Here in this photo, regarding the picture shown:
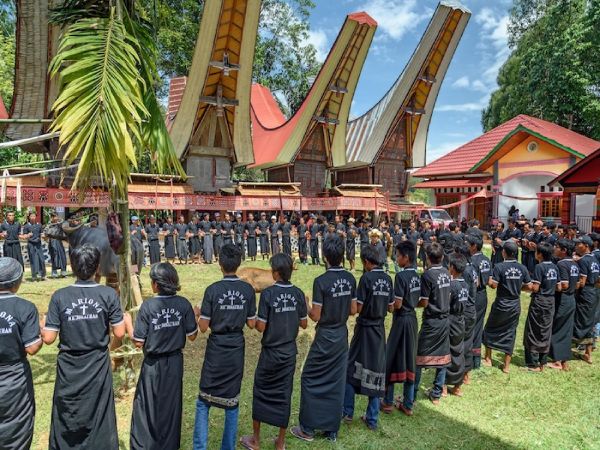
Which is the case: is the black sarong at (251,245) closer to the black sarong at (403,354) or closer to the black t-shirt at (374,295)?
the black sarong at (403,354)

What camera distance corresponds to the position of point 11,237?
11797 mm

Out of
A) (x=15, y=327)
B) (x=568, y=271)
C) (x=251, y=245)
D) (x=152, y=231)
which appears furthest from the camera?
(x=251, y=245)

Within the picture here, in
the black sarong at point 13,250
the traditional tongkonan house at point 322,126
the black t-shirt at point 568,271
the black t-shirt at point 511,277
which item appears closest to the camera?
the black t-shirt at point 511,277

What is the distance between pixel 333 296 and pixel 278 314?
61 cm

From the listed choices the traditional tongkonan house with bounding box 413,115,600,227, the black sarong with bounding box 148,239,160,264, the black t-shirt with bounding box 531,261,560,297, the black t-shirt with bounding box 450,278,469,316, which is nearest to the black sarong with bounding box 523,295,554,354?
the black t-shirt with bounding box 531,261,560,297

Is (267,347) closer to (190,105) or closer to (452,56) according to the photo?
(190,105)

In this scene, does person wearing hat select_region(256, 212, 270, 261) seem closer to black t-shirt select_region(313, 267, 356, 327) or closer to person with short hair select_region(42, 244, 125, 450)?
black t-shirt select_region(313, 267, 356, 327)

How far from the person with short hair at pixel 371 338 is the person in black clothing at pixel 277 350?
2.87ft

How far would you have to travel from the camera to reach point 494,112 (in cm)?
3350

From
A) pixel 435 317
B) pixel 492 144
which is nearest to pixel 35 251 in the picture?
pixel 435 317

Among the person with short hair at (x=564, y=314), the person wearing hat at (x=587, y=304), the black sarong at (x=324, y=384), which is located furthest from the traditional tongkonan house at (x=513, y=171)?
the black sarong at (x=324, y=384)

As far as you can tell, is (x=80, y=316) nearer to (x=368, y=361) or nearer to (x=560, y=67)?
(x=368, y=361)

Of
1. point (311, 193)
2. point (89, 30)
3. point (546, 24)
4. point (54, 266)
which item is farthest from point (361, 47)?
point (89, 30)

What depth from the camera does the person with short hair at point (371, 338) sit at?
15.0 feet
